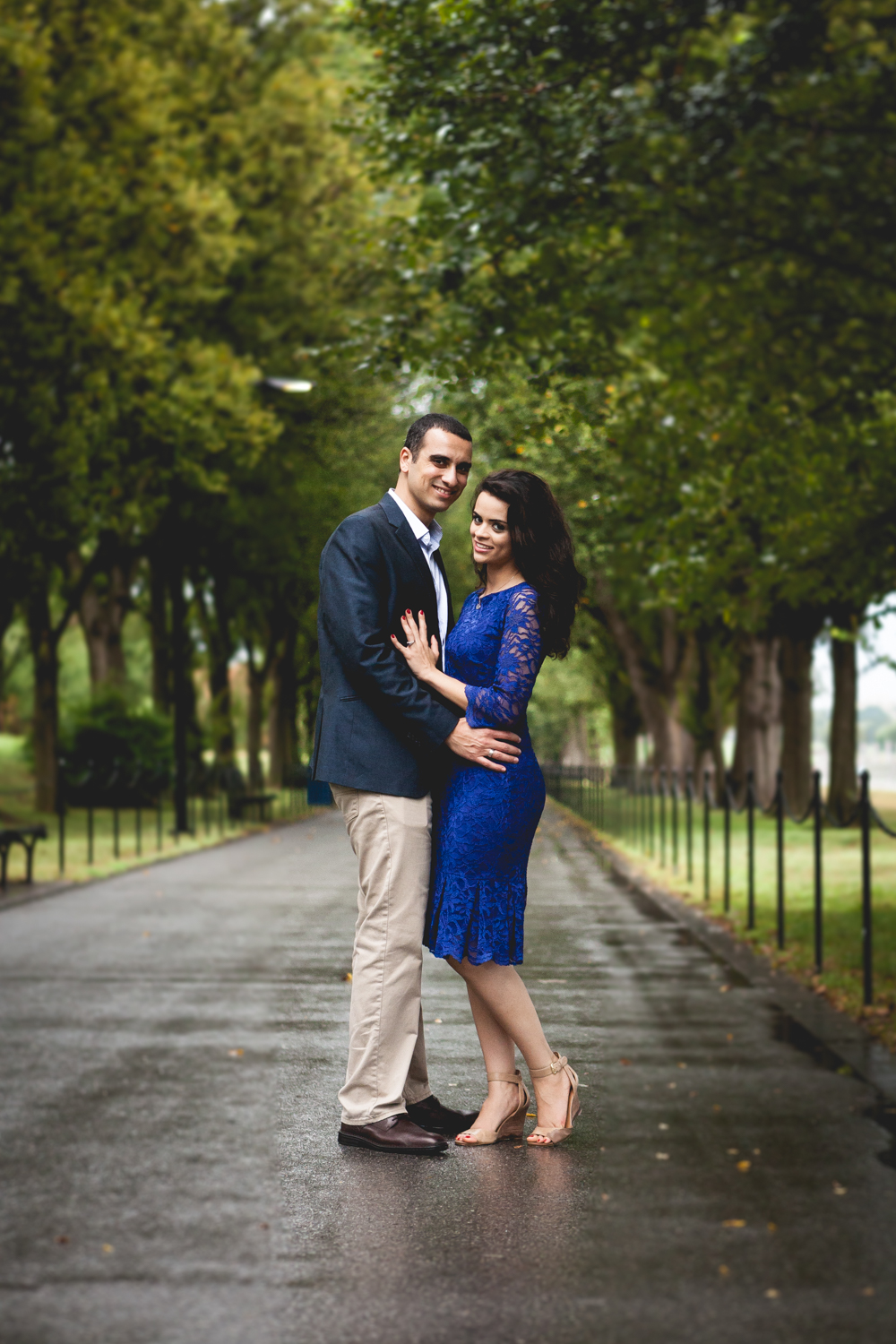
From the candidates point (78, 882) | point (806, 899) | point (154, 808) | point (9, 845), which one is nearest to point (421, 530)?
point (806, 899)

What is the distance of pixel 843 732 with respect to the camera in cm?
2995

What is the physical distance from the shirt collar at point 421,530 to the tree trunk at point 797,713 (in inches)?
1061

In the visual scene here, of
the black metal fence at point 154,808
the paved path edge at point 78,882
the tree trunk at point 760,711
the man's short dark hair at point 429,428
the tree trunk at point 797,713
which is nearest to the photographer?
the man's short dark hair at point 429,428

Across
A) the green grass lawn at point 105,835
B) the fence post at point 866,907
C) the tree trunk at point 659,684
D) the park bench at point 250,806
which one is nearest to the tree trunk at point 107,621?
the green grass lawn at point 105,835

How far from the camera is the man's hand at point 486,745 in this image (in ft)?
10.9

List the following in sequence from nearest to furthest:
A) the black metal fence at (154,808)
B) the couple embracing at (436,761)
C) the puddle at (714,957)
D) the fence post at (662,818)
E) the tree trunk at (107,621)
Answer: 1. the couple embracing at (436,761)
2. the puddle at (714,957)
3. the fence post at (662,818)
4. the black metal fence at (154,808)
5. the tree trunk at (107,621)

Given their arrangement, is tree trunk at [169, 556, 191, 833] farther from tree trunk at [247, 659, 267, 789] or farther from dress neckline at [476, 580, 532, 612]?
dress neckline at [476, 580, 532, 612]

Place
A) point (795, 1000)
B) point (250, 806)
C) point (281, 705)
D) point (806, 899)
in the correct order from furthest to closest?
point (281, 705)
point (250, 806)
point (806, 899)
point (795, 1000)

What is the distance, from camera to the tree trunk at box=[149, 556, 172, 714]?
38.6 metres

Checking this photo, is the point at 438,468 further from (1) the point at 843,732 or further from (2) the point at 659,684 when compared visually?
(2) the point at 659,684

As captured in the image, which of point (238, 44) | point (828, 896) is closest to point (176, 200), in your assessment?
point (238, 44)

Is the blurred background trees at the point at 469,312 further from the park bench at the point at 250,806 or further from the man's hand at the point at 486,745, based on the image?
the park bench at the point at 250,806

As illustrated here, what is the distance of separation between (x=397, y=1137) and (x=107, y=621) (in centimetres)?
3389

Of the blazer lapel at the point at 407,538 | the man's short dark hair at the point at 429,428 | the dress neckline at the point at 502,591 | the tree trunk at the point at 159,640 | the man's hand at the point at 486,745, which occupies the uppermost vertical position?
the tree trunk at the point at 159,640
